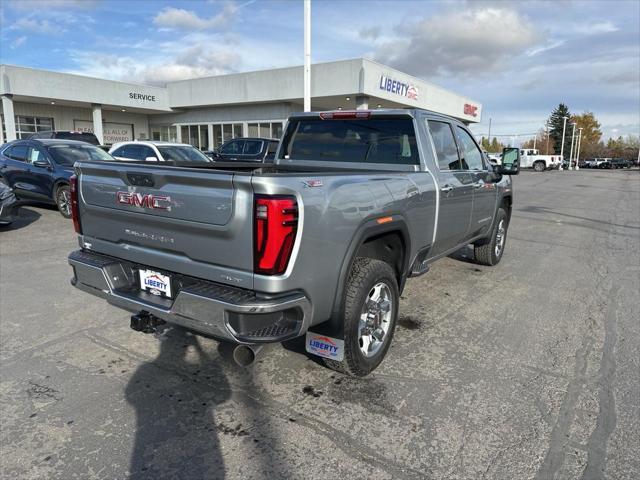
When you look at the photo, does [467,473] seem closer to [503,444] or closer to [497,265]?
[503,444]

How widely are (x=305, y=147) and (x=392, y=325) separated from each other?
89.7 inches

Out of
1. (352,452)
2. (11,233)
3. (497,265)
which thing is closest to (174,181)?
(352,452)

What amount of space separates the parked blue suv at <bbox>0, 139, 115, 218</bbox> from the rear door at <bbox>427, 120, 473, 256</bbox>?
27.2 ft

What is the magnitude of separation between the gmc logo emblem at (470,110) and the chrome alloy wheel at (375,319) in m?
44.5

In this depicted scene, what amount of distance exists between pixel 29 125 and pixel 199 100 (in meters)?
11.4

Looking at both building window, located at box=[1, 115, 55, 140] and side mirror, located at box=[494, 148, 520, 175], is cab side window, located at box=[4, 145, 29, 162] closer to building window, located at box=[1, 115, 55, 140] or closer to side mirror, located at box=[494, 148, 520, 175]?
side mirror, located at box=[494, 148, 520, 175]

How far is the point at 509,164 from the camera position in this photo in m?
6.13

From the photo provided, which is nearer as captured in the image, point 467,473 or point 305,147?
point 467,473

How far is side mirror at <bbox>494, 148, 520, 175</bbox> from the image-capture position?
6.09 metres

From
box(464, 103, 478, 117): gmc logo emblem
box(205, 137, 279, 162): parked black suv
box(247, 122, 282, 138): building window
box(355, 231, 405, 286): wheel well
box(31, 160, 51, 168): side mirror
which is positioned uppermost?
box(464, 103, 478, 117): gmc logo emblem

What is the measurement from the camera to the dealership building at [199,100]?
87.7 feet

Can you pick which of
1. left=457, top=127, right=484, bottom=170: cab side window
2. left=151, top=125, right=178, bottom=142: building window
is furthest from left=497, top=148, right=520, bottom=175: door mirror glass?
left=151, top=125, right=178, bottom=142: building window

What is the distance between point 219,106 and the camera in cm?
3341

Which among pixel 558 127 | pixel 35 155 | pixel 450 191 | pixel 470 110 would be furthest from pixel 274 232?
pixel 558 127
